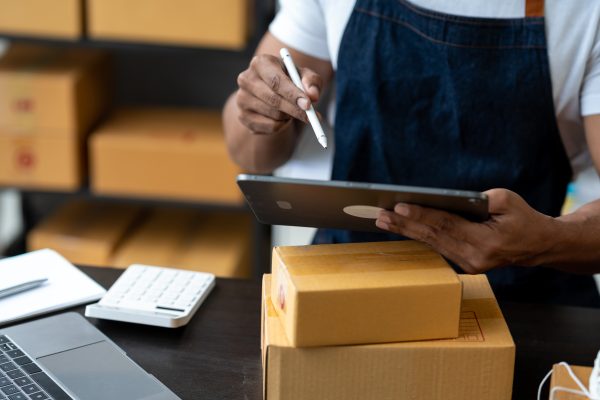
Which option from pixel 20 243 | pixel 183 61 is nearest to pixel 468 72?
pixel 183 61

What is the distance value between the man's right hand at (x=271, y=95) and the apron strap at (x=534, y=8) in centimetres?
31

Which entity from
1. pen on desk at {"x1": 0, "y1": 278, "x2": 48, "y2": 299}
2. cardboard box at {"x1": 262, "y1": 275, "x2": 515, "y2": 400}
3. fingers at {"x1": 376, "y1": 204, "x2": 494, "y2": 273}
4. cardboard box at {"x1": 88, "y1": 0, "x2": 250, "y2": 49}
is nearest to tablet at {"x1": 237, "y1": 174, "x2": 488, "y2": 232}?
fingers at {"x1": 376, "y1": 204, "x2": 494, "y2": 273}

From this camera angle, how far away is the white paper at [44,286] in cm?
110

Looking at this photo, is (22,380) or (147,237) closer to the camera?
(22,380)

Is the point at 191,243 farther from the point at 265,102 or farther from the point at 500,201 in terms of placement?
the point at 500,201

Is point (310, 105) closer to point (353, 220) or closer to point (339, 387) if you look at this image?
point (353, 220)

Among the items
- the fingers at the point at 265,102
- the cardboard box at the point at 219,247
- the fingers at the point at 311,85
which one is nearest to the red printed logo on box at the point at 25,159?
the cardboard box at the point at 219,247

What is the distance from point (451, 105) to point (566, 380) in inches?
20.1

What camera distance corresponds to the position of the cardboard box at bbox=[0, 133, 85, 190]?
2.17 m

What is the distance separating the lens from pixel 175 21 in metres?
2.04

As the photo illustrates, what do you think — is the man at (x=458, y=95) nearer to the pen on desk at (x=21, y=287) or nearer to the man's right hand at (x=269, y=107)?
the man's right hand at (x=269, y=107)

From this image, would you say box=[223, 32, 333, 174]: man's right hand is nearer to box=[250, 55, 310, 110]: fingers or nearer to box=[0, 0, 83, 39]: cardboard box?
box=[250, 55, 310, 110]: fingers

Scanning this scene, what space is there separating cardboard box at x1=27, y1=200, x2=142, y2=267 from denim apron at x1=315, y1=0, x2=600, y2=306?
1038 mm

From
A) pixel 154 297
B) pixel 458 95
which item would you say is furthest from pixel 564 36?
pixel 154 297
